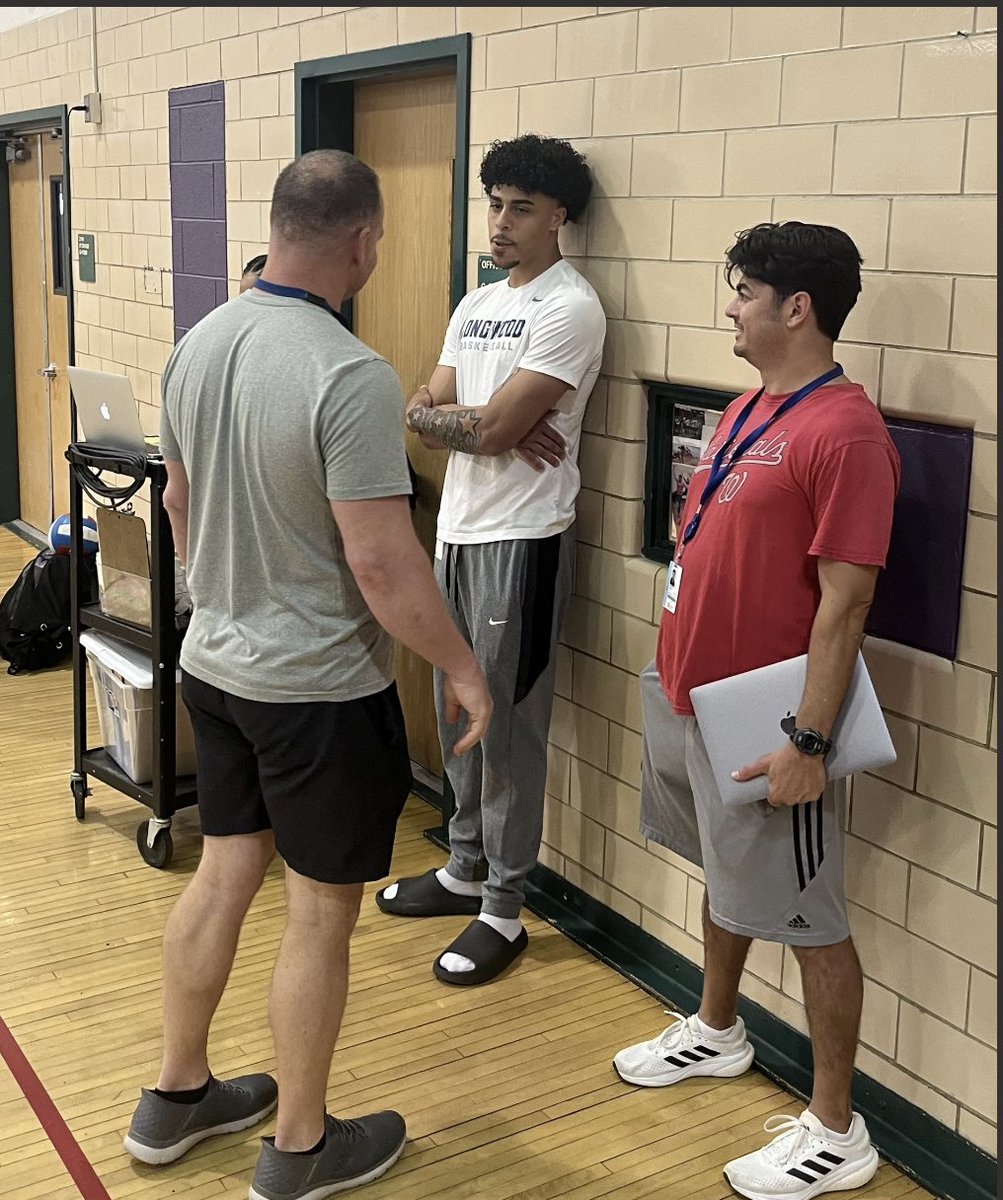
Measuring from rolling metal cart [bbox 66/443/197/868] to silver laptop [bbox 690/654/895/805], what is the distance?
1.75m

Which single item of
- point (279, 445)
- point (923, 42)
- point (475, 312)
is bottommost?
point (279, 445)

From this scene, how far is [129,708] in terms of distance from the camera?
3.83m

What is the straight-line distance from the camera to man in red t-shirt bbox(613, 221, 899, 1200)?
225 cm

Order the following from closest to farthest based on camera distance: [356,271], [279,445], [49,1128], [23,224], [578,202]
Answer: [279,445] → [356,271] → [49,1128] → [578,202] → [23,224]

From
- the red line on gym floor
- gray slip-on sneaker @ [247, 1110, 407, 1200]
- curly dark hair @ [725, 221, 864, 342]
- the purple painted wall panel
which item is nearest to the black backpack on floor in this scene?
the purple painted wall panel

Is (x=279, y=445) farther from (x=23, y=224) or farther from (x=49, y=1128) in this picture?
(x=23, y=224)

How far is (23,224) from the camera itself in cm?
762

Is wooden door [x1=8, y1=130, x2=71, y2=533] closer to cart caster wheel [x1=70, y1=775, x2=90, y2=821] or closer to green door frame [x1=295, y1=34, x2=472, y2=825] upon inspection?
green door frame [x1=295, y1=34, x2=472, y2=825]

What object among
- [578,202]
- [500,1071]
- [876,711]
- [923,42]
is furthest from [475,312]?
[500,1071]

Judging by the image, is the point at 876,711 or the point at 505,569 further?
the point at 505,569

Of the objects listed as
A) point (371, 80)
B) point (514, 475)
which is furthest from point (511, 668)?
point (371, 80)

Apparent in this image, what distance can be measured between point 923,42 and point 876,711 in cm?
115

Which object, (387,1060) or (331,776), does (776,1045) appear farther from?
(331,776)

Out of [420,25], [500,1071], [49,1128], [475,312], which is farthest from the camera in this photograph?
[420,25]
